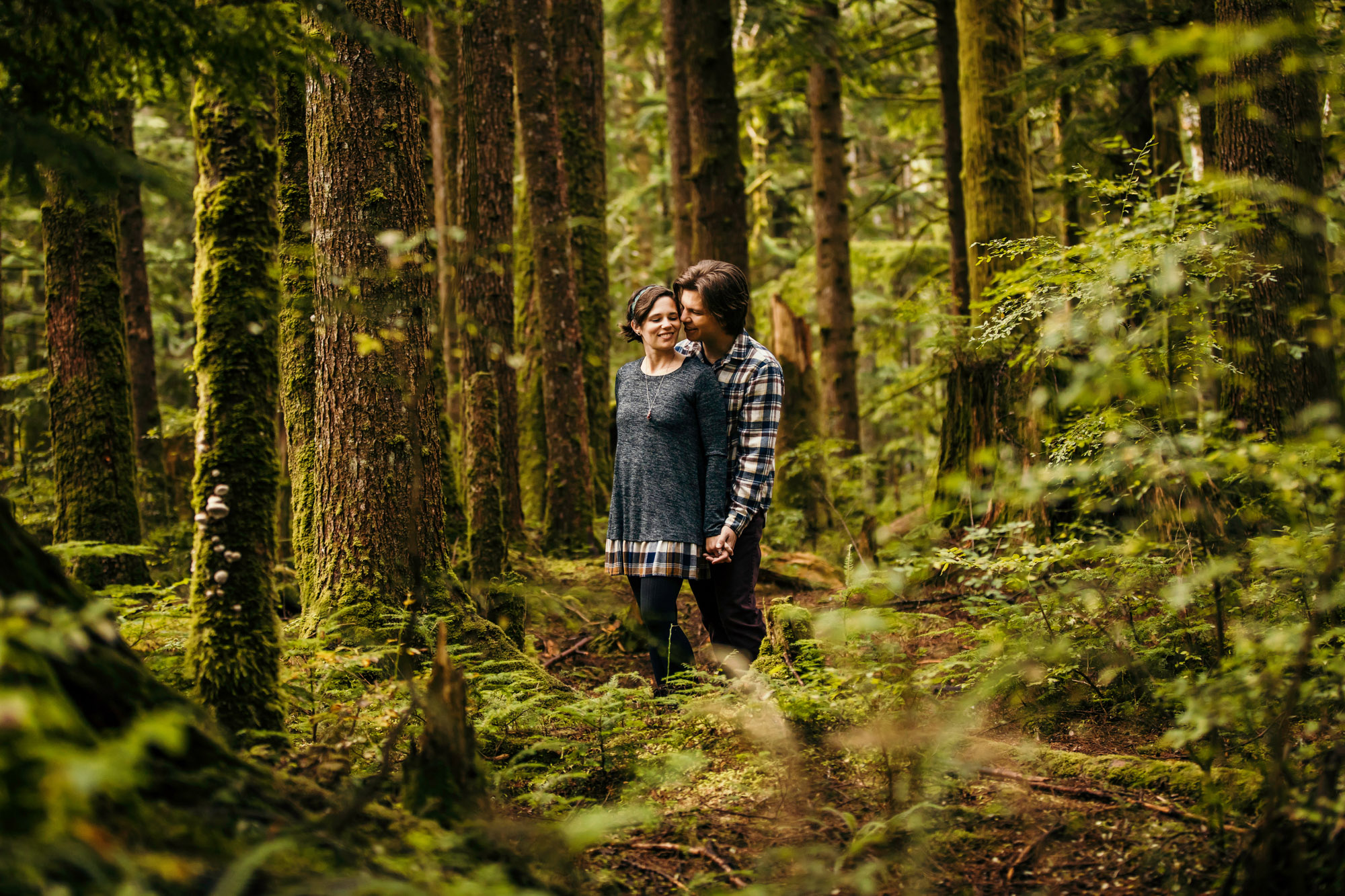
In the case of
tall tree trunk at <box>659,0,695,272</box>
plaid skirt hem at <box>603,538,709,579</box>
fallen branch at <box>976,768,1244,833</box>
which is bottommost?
fallen branch at <box>976,768,1244,833</box>

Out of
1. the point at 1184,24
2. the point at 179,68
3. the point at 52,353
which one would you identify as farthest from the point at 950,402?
the point at 52,353

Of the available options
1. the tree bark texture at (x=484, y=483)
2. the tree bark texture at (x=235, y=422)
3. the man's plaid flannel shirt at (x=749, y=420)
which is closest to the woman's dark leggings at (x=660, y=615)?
the man's plaid flannel shirt at (x=749, y=420)

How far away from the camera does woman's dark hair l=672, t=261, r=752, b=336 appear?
4.70 meters

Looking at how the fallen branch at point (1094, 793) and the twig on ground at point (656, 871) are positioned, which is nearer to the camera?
the twig on ground at point (656, 871)

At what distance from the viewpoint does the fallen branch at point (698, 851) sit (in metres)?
2.73

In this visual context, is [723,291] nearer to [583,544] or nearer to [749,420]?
[749,420]

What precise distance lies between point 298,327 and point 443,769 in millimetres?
3860

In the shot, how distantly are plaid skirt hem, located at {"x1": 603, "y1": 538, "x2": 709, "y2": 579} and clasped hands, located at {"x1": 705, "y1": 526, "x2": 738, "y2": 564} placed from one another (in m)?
0.08

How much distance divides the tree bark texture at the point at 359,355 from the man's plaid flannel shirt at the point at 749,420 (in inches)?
71.6

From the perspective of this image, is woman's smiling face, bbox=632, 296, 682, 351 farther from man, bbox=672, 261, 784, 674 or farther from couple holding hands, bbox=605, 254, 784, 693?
man, bbox=672, 261, 784, 674

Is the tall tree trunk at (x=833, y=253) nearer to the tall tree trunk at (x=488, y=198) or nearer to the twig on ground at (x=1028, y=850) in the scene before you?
the tall tree trunk at (x=488, y=198)

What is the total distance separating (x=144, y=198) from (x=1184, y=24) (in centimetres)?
1843

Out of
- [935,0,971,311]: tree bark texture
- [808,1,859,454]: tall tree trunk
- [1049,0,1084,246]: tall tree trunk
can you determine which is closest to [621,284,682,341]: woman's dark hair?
[1049,0,1084,246]: tall tree trunk

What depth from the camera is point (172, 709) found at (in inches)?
80.7
